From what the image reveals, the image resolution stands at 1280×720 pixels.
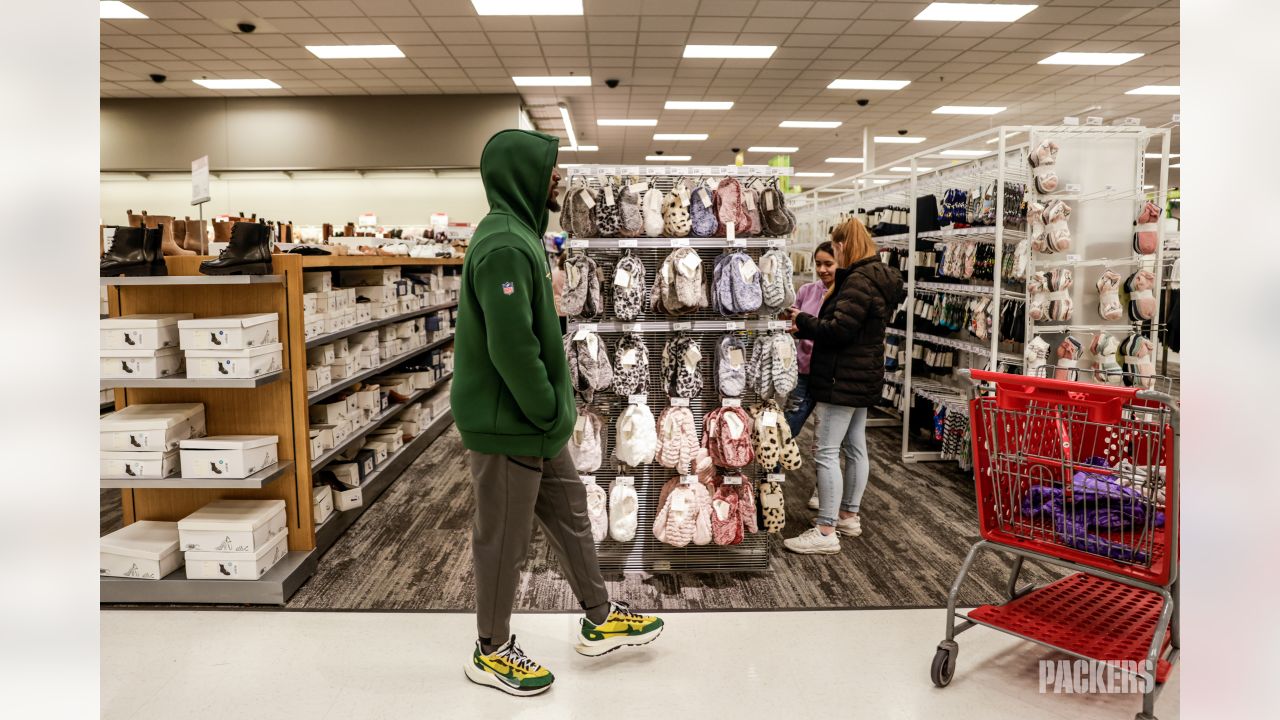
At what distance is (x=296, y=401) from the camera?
12.5ft

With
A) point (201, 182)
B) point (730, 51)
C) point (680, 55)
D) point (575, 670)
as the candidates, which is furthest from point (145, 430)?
point (730, 51)

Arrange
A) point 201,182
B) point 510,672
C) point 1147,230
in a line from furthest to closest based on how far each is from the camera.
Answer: point 1147,230
point 201,182
point 510,672

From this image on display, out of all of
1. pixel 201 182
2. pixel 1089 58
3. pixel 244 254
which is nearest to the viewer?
pixel 244 254

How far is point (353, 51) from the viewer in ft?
30.6

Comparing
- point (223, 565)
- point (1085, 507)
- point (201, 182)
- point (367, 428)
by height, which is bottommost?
point (223, 565)

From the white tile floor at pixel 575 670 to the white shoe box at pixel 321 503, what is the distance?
0.75 meters

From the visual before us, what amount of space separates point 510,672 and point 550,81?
9.50 m

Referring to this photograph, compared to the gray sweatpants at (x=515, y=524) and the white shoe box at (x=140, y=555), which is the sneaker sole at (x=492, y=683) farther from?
the white shoe box at (x=140, y=555)

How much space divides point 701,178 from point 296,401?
2.29 m

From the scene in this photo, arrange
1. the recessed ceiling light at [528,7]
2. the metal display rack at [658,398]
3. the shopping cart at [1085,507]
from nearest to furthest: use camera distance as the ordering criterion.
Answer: the shopping cart at [1085,507]
the metal display rack at [658,398]
the recessed ceiling light at [528,7]

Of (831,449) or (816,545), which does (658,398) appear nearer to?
(831,449)

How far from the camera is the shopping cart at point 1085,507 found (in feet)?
8.03

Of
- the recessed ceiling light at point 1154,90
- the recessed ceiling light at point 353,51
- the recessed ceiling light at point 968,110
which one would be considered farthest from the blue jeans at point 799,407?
the recessed ceiling light at point 1154,90
